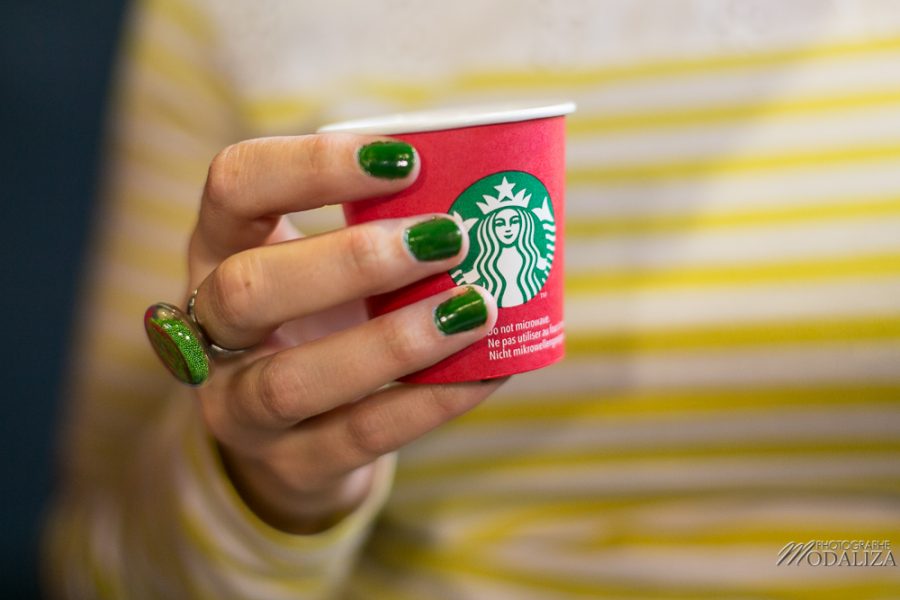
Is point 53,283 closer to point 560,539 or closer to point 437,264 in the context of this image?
point 560,539

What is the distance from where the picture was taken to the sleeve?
945mm

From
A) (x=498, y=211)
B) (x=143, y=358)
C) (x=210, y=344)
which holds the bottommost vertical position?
(x=143, y=358)

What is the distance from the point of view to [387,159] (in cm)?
58

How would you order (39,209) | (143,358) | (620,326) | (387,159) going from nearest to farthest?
(387,159), (620,326), (143,358), (39,209)

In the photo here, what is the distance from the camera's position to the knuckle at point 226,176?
0.62 metres

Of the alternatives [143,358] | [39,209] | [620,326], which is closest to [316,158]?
[620,326]

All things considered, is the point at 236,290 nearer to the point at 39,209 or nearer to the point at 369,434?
the point at 369,434

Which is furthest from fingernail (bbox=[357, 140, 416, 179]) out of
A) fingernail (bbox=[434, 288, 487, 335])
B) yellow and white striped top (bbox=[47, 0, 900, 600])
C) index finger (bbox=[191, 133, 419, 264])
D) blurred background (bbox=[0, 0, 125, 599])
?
blurred background (bbox=[0, 0, 125, 599])

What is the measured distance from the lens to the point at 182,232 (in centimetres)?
109

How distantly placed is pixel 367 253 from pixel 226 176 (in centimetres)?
13

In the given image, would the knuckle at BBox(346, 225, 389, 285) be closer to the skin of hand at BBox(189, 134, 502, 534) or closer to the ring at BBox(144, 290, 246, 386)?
the skin of hand at BBox(189, 134, 502, 534)

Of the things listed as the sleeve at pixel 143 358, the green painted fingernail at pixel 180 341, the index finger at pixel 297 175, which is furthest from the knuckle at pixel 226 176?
the sleeve at pixel 143 358

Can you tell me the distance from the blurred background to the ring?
1.25 meters

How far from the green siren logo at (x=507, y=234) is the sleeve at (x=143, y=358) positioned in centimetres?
34
